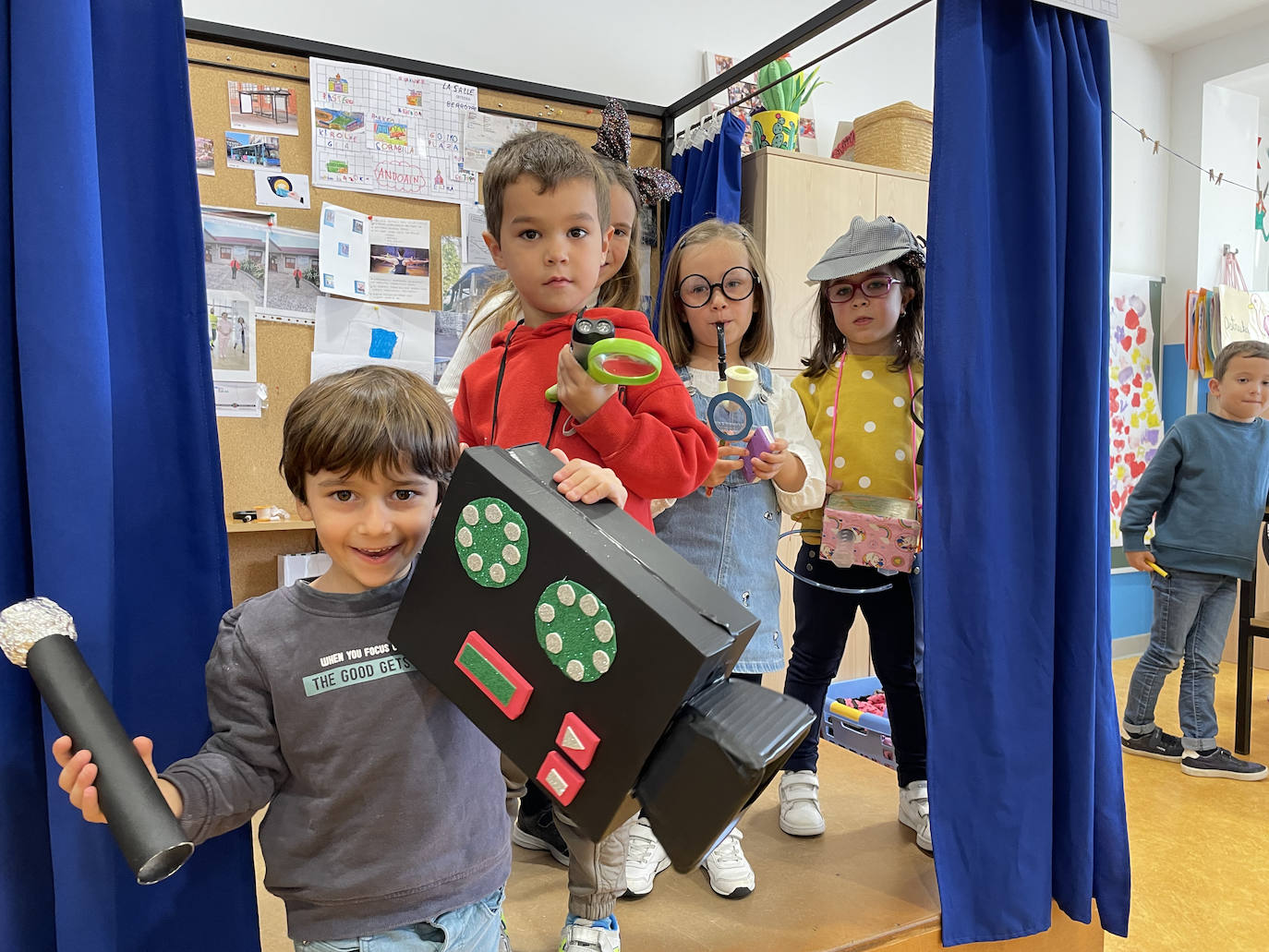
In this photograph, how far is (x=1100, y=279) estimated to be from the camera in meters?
1.49

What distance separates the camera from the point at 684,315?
157cm

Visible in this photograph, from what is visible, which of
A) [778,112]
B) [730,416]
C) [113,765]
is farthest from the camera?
[778,112]

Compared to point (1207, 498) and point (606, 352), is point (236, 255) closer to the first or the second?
point (606, 352)

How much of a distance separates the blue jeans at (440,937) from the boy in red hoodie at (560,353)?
15 centimetres

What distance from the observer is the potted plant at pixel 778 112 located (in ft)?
9.39

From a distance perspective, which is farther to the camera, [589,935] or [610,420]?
[589,935]

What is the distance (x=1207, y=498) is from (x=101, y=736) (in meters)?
3.00

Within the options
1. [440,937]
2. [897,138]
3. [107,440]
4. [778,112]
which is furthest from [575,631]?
[897,138]

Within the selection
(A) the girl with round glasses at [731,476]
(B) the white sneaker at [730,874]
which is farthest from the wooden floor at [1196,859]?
(A) the girl with round glasses at [731,476]

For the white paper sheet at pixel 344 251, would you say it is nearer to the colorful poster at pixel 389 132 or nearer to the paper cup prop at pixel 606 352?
the colorful poster at pixel 389 132

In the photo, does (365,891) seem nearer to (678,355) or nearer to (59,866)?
(59,866)

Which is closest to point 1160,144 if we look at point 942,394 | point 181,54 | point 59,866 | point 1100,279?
point 1100,279

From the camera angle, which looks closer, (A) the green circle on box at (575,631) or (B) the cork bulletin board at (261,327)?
(A) the green circle on box at (575,631)

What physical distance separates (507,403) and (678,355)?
0.50 metres
